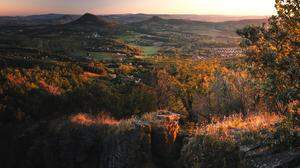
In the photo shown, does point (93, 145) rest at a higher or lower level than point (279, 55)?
lower

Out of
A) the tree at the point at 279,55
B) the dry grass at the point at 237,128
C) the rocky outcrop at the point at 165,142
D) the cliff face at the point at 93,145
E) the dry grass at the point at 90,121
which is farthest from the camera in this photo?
the dry grass at the point at 90,121

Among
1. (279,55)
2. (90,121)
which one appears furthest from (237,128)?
(90,121)

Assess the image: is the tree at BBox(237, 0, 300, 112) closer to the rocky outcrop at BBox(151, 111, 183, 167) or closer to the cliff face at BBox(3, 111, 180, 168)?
the rocky outcrop at BBox(151, 111, 183, 167)

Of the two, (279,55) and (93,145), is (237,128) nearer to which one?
(279,55)

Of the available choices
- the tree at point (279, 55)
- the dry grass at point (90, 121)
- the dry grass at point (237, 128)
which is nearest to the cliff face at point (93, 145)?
the dry grass at point (90, 121)

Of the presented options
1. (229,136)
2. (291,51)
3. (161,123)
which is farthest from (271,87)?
(161,123)

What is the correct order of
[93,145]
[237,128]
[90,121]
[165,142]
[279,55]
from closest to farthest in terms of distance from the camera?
[279,55] → [237,128] → [165,142] → [93,145] → [90,121]

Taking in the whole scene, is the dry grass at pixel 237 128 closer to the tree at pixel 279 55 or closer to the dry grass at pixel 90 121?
the tree at pixel 279 55

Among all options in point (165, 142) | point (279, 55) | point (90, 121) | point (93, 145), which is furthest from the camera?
point (90, 121)

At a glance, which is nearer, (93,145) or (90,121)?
(93,145)
